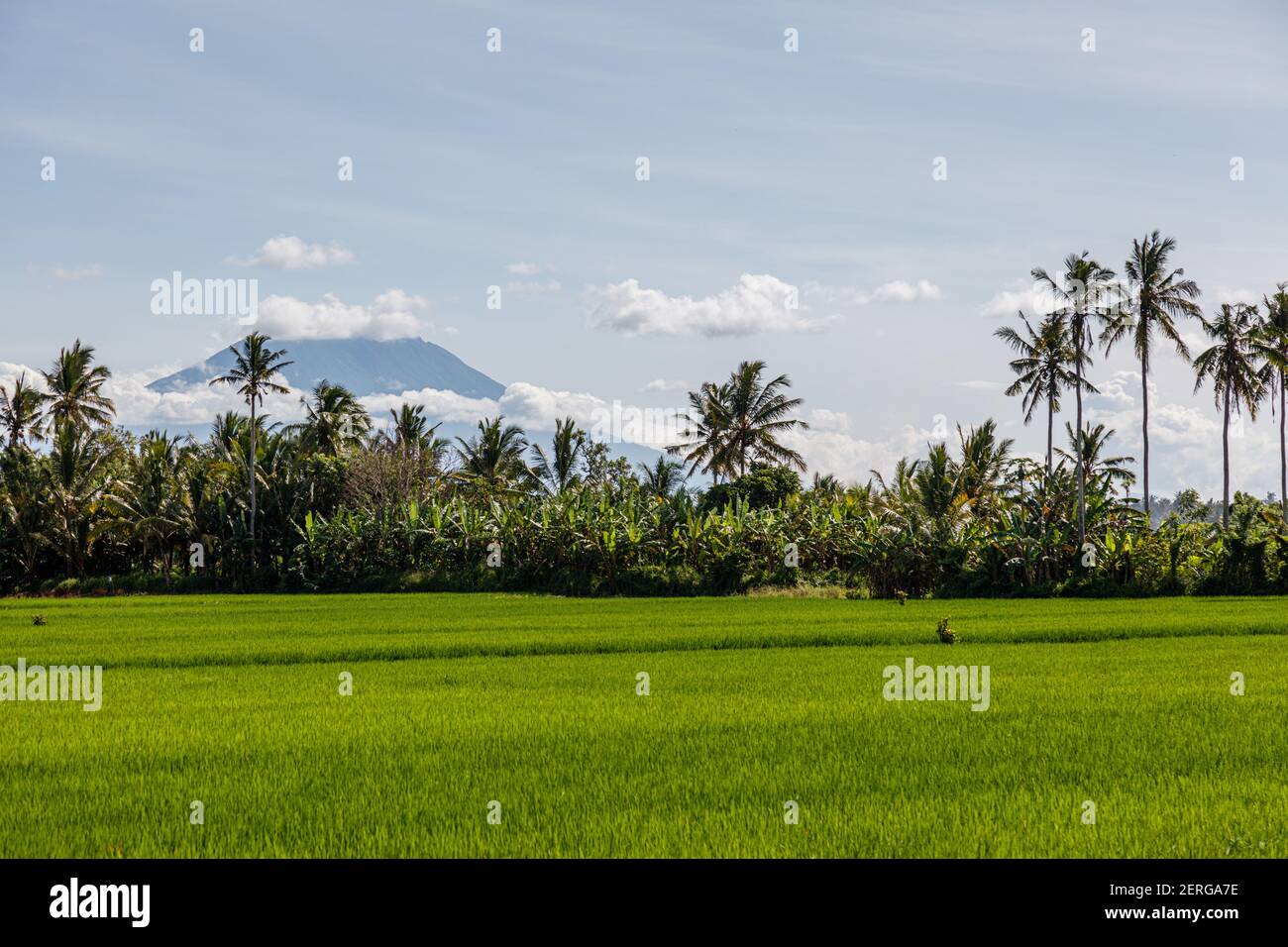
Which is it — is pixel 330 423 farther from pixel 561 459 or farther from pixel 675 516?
pixel 675 516

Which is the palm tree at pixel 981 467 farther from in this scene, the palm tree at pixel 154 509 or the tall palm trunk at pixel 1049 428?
the palm tree at pixel 154 509

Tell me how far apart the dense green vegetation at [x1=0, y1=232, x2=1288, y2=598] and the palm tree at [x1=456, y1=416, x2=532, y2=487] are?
0.18 meters

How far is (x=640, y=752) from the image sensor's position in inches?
352

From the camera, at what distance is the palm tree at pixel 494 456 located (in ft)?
178

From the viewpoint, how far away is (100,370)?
182 ft

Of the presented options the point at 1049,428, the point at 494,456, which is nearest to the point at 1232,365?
the point at 1049,428

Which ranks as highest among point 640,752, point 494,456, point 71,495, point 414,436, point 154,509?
point 414,436

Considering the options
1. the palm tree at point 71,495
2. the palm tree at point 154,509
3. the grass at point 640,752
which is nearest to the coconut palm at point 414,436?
the palm tree at point 154,509

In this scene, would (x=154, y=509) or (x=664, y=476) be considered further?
(x=664, y=476)

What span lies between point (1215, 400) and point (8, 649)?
48020mm

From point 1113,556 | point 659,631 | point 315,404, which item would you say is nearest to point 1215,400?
point 1113,556

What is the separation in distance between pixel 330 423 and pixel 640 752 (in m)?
48.7

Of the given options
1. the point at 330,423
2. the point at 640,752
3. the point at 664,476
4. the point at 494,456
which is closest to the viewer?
the point at 640,752
